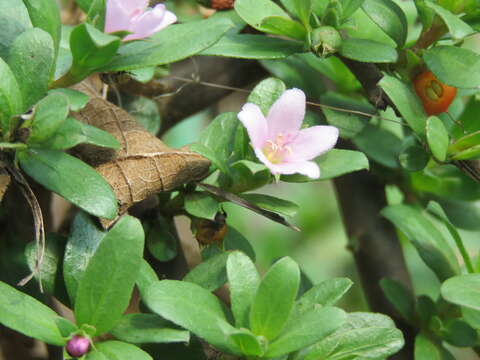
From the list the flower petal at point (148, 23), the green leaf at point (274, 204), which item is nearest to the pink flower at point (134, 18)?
the flower petal at point (148, 23)

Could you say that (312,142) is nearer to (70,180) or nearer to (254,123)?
(254,123)

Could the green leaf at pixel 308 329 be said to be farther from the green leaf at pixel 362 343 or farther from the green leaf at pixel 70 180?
the green leaf at pixel 70 180

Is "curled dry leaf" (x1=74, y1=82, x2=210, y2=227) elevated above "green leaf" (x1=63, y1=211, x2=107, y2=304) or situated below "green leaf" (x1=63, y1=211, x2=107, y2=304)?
above

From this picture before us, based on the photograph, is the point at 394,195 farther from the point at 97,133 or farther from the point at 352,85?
the point at 97,133

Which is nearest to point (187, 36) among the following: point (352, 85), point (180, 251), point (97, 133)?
point (97, 133)

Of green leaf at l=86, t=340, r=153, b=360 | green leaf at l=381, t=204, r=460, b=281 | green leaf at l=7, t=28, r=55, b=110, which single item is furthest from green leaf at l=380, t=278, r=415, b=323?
green leaf at l=7, t=28, r=55, b=110

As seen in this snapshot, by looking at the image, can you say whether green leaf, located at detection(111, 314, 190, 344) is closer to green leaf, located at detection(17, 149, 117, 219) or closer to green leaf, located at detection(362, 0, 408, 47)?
green leaf, located at detection(17, 149, 117, 219)
